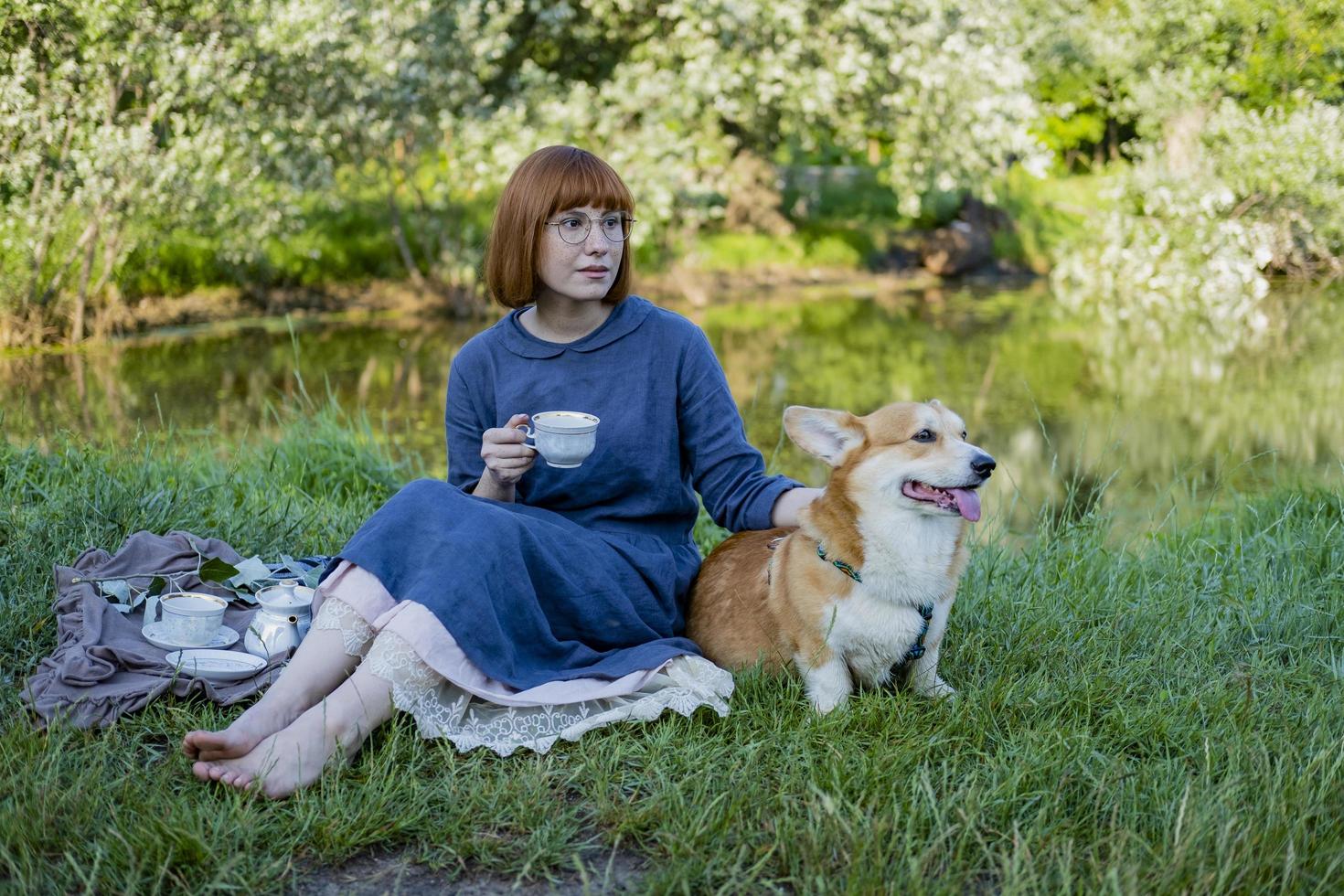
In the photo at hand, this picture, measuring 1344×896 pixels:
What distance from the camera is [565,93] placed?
1355cm

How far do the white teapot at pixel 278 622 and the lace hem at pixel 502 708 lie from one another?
0.56 m

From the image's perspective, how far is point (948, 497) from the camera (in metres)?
2.67

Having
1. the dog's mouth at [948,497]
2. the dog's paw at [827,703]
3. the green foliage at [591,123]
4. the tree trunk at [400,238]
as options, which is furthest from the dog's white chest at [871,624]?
the tree trunk at [400,238]

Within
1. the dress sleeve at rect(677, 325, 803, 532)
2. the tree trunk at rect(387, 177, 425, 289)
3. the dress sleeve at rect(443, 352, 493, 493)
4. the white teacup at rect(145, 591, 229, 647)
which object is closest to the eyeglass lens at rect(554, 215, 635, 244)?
the dress sleeve at rect(677, 325, 803, 532)

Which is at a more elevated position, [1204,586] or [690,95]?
[690,95]

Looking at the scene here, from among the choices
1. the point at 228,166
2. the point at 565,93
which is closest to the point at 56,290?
the point at 228,166

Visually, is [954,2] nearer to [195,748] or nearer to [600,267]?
[600,267]

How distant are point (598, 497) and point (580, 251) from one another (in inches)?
26.7

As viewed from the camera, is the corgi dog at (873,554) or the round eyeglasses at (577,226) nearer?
the corgi dog at (873,554)

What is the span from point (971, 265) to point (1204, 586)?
14780 mm

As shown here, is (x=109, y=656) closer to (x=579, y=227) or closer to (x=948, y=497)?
(x=579, y=227)

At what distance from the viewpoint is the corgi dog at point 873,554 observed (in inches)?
106

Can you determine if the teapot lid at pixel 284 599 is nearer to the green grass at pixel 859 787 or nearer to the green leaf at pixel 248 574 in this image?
the green leaf at pixel 248 574

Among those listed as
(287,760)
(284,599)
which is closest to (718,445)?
(284,599)
